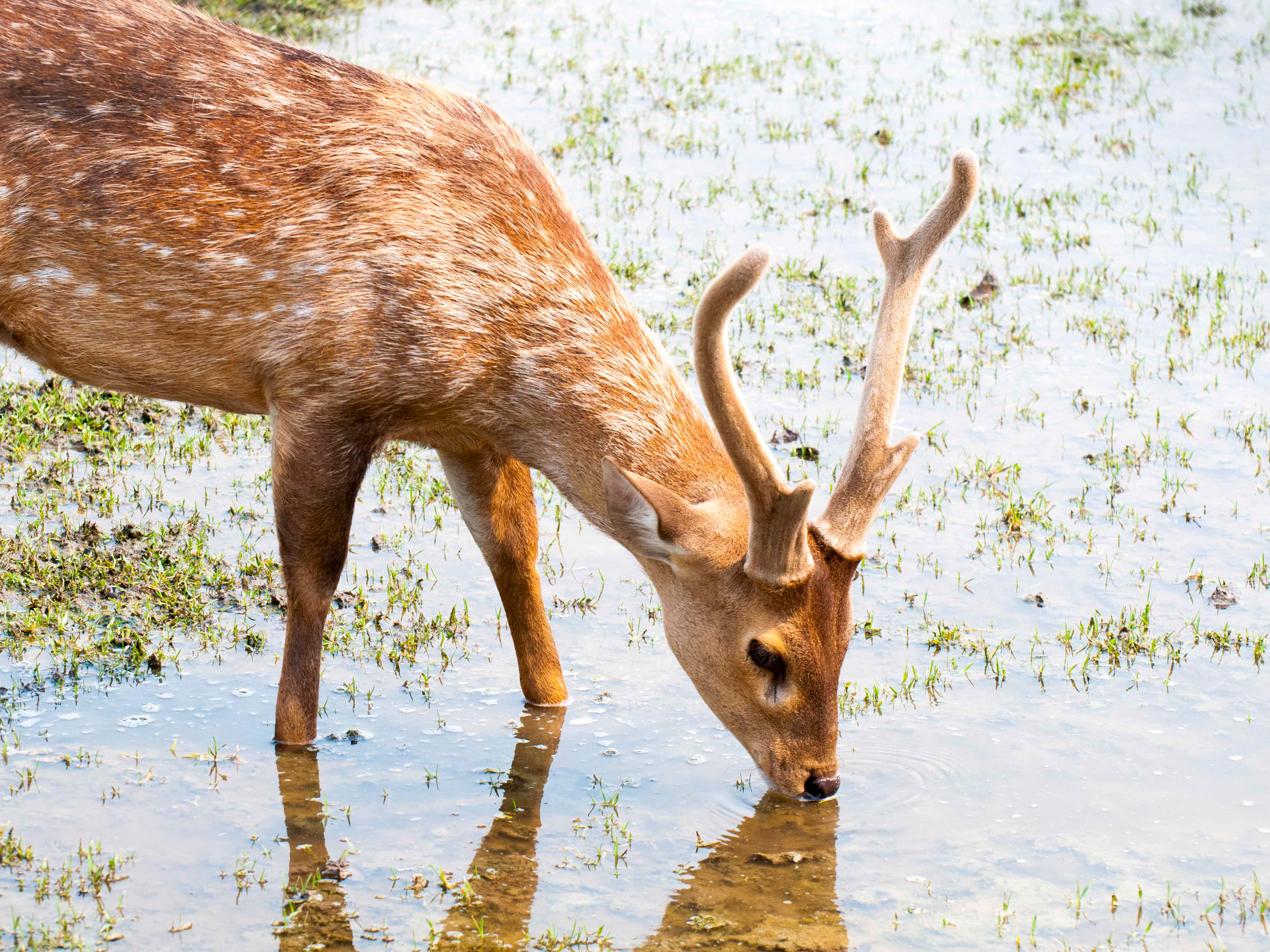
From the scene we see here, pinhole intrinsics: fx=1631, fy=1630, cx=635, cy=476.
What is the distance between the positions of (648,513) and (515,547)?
1395mm

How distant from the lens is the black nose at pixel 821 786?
510cm

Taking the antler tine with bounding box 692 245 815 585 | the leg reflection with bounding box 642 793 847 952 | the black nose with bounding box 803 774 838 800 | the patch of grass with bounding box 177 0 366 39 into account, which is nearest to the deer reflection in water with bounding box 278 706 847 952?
the leg reflection with bounding box 642 793 847 952

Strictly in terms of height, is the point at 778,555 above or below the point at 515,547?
above

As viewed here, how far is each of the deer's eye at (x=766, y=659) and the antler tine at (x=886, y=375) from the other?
1.24 feet

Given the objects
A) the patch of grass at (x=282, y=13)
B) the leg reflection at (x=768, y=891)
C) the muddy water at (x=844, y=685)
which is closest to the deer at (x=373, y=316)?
the leg reflection at (x=768, y=891)

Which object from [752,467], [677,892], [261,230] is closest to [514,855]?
[677,892]

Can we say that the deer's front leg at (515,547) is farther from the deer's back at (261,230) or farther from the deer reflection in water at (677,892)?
the deer's back at (261,230)

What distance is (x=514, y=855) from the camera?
17.4 ft

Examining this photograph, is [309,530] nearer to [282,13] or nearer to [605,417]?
[605,417]

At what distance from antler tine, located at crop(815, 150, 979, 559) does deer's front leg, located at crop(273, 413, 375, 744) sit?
1.61 m

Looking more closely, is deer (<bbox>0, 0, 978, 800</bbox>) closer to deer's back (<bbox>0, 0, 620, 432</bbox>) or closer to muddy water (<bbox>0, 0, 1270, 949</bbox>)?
deer's back (<bbox>0, 0, 620, 432</bbox>)

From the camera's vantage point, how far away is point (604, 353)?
537 cm

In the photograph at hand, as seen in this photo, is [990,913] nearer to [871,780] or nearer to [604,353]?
[871,780]

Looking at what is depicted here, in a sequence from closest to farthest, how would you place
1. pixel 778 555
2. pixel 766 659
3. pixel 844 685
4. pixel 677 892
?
pixel 778 555 → pixel 766 659 → pixel 677 892 → pixel 844 685
